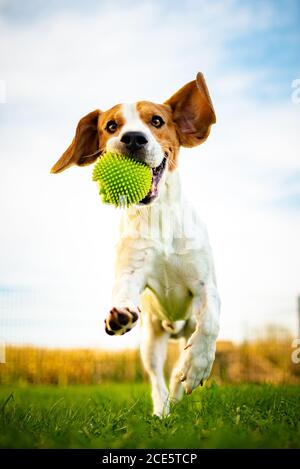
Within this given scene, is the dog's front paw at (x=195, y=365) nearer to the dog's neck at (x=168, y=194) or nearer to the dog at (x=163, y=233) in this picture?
the dog at (x=163, y=233)

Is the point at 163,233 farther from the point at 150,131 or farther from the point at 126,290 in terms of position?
the point at 150,131

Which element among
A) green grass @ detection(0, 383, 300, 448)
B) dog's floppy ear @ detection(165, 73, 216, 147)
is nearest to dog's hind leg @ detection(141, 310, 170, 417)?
green grass @ detection(0, 383, 300, 448)

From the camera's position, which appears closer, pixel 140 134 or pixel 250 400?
pixel 140 134

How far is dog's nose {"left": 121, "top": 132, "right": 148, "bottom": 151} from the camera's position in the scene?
381cm

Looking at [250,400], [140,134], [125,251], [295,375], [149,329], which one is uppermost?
[140,134]

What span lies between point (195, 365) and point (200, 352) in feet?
0.28

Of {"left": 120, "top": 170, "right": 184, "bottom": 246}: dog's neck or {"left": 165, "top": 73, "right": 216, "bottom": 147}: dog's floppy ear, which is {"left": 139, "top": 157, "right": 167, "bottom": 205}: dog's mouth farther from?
{"left": 165, "top": 73, "right": 216, "bottom": 147}: dog's floppy ear

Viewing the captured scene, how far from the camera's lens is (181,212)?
438cm

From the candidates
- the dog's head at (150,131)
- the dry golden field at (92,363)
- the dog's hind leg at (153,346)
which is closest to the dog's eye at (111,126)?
the dog's head at (150,131)

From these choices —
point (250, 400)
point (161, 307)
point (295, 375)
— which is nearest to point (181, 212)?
point (161, 307)

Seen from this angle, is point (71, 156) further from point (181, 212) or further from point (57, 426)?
point (57, 426)

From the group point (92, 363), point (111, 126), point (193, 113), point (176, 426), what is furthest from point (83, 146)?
point (92, 363)

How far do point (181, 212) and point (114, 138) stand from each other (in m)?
0.77
